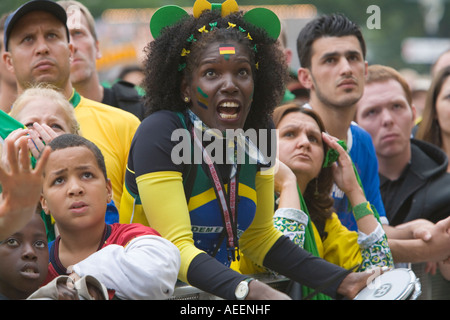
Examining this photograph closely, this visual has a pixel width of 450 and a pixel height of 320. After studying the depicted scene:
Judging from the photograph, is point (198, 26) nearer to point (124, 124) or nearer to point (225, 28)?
point (225, 28)

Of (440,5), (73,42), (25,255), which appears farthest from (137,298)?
(440,5)

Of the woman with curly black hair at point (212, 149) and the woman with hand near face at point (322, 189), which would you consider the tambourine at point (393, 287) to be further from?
the woman with hand near face at point (322, 189)

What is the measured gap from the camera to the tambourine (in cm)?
314

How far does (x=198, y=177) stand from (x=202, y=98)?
392 mm

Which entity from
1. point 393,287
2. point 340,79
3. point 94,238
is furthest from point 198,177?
point 340,79

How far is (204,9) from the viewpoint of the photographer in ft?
12.2

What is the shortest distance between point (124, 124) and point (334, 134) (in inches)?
61.1

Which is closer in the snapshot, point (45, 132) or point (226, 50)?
point (226, 50)

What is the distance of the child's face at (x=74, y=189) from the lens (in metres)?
3.14

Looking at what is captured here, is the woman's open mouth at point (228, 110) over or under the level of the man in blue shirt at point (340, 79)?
under

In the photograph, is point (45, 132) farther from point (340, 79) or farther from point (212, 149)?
point (340, 79)

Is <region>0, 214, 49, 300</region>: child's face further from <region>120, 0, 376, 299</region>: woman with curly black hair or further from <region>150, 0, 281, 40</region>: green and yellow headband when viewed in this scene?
<region>150, 0, 281, 40</region>: green and yellow headband

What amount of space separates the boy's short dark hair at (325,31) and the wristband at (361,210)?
1569 millimetres

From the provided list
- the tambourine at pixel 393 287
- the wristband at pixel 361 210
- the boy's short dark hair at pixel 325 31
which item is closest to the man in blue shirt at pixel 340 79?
the boy's short dark hair at pixel 325 31
